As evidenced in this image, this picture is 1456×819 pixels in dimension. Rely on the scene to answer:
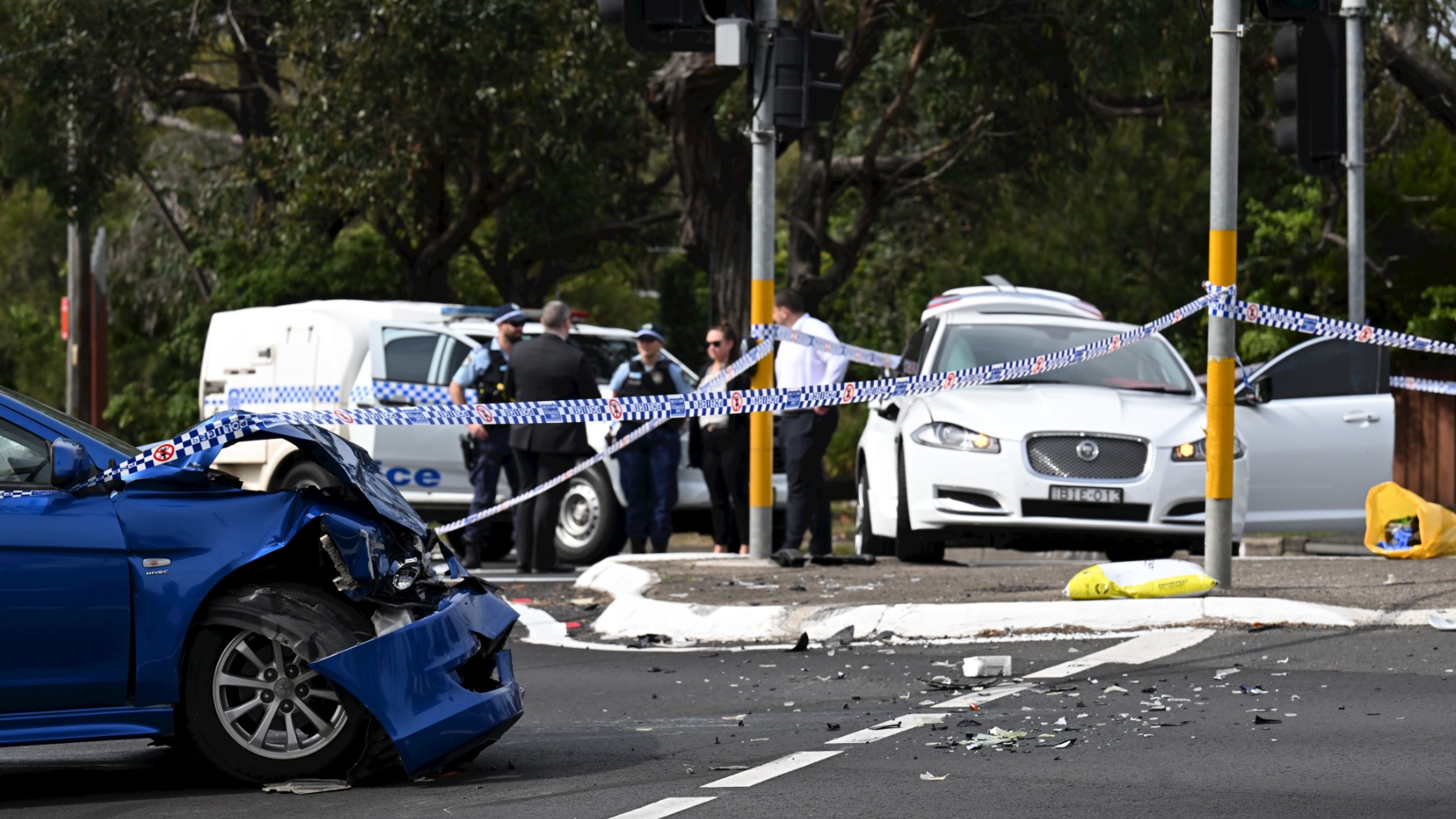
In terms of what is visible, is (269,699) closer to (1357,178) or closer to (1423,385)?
(1423,385)

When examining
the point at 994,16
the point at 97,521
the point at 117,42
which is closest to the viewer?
the point at 97,521

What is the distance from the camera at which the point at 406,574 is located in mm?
6387

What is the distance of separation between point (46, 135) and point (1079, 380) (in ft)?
57.0

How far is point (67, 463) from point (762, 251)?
697 centimetres

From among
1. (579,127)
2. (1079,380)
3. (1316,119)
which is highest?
(579,127)

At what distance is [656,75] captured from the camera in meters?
21.0

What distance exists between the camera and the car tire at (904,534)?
12680mm

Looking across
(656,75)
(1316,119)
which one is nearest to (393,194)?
(656,75)

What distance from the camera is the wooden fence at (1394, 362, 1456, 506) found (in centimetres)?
2266

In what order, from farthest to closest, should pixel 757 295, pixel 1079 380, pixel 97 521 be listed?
pixel 1079 380, pixel 757 295, pixel 97 521

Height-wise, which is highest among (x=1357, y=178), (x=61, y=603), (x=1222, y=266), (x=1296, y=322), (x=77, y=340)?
(x=1357, y=178)

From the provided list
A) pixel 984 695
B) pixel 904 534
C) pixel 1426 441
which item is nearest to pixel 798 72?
pixel 904 534

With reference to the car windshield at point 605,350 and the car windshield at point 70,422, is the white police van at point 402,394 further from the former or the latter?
→ the car windshield at point 70,422

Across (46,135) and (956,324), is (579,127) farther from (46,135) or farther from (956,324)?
(956,324)
